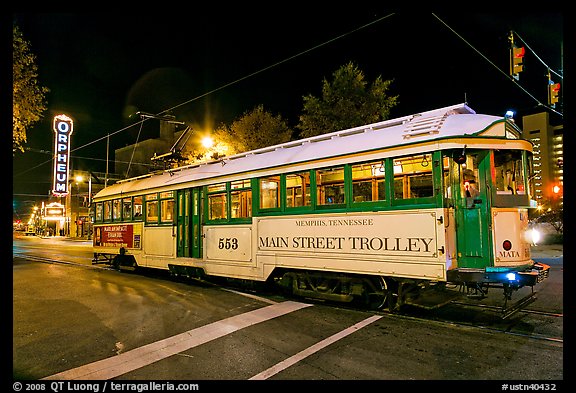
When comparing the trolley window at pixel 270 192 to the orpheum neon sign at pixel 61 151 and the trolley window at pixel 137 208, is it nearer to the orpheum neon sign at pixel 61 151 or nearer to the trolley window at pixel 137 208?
the trolley window at pixel 137 208

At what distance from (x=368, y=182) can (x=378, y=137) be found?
0.88 m

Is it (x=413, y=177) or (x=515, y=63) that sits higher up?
(x=515, y=63)

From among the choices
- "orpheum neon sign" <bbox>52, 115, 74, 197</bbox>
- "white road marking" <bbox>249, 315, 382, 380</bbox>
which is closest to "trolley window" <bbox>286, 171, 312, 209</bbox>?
"white road marking" <bbox>249, 315, 382, 380</bbox>

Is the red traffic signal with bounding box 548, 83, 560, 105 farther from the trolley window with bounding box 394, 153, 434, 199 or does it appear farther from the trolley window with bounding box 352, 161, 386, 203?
the trolley window with bounding box 352, 161, 386, 203

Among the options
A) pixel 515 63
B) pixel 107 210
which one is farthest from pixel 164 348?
pixel 107 210

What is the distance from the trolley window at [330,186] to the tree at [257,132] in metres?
14.4

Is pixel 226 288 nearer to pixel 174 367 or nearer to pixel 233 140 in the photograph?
pixel 174 367

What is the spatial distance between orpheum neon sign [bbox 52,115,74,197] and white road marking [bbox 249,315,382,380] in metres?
25.3

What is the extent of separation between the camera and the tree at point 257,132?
2172 cm

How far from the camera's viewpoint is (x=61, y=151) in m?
24.7

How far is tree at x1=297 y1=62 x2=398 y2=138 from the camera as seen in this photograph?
1780 cm

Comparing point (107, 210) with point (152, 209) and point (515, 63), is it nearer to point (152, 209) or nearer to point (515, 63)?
point (152, 209)

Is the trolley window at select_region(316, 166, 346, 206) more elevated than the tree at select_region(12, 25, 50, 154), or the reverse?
the tree at select_region(12, 25, 50, 154)

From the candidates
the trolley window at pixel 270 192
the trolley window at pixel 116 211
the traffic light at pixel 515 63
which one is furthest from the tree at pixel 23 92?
the traffic light at pixel 515 63
